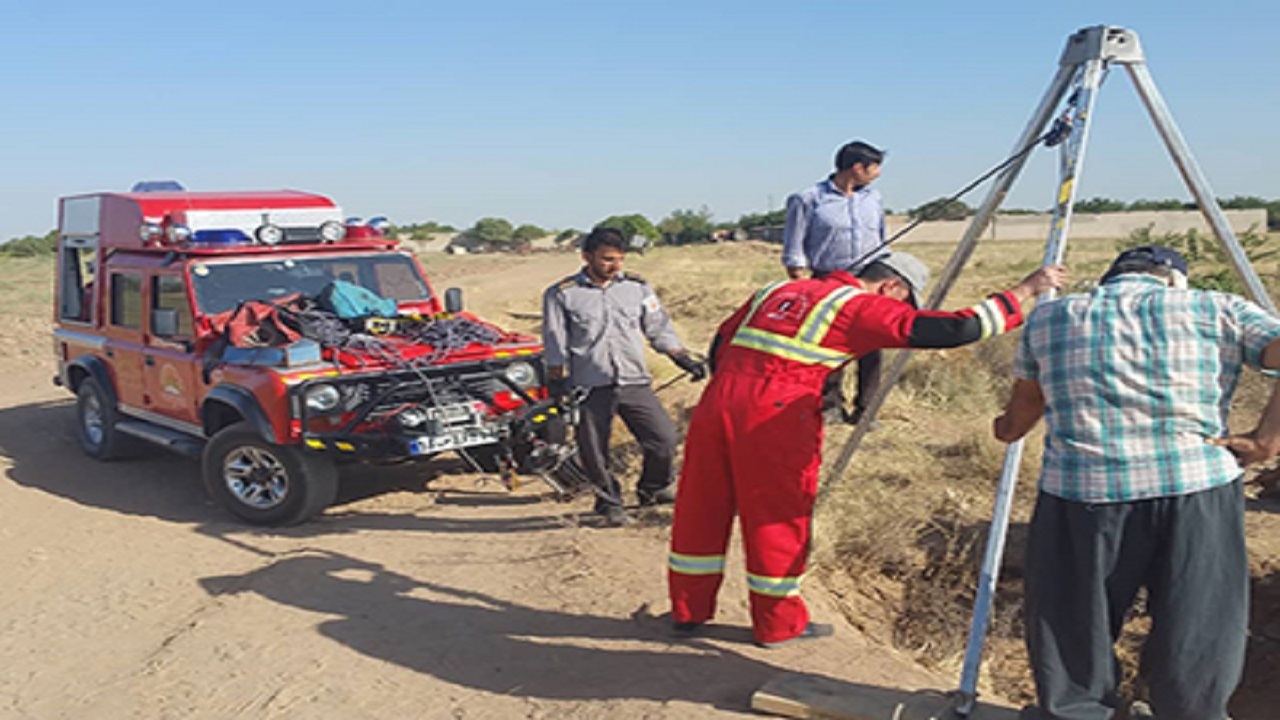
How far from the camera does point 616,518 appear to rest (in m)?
6.88

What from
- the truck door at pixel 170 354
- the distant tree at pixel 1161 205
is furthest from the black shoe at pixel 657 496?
the distant tree at pixel 1161 205

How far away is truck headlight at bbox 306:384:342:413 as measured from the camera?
7059 mm

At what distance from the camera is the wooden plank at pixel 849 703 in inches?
160

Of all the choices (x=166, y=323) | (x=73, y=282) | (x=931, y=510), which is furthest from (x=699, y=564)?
(x=73, y=282)

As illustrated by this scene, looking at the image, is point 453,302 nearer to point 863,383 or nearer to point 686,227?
point 863,383

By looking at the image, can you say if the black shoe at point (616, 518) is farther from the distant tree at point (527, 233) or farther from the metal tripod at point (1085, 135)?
the distant tree at point (527, 233)

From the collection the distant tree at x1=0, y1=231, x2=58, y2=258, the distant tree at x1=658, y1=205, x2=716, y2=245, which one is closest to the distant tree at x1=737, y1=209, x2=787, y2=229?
the distant tree at x1=658, y1=205, x2=716, y2=245

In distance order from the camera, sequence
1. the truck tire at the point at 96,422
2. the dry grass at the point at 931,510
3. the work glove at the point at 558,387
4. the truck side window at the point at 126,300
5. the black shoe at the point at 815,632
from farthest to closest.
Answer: the truck tire at the point at 96,422, the truck side window at the point at 126,300, the work glove at the point at 558,387, the dry grass at the point at 931,510, the black shoe at the point at 815,632

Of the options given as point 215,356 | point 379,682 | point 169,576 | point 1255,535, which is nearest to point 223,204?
point 215,356

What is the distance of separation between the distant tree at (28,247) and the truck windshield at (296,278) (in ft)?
150

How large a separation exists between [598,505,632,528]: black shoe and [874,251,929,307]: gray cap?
2.57 m

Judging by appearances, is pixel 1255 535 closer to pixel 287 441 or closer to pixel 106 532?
pixel 287 441

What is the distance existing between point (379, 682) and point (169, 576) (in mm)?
2301

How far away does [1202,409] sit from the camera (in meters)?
3.37
